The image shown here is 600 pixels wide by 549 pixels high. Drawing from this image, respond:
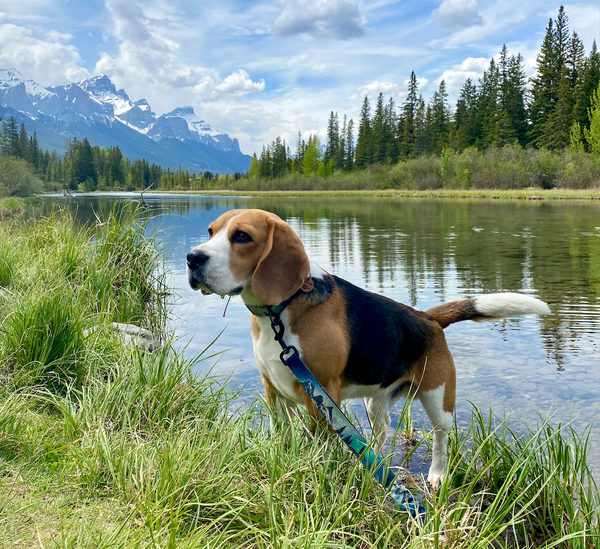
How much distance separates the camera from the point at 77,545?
2.13 meters

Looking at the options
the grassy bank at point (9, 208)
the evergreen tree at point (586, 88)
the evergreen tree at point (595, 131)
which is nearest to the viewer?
the grassy bank at point (9, 208)

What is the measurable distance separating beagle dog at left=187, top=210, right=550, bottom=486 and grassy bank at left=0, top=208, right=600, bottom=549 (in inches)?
13.2

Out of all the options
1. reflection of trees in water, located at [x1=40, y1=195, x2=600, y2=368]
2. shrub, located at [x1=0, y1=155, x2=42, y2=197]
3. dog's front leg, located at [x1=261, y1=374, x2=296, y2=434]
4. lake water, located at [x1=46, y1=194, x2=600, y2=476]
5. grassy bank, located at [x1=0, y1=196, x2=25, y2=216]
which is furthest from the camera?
→ shrub, located at [x1=0, y1=155, x2=42, y2=197]

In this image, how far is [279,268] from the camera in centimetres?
315

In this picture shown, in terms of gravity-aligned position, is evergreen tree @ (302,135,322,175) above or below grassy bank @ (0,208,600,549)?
above

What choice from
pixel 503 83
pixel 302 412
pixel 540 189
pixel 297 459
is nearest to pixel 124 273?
pixel 302 412

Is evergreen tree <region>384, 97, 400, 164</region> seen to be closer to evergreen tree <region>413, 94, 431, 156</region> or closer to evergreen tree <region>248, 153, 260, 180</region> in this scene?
evergreen tree <region>413, 94, 431, 156</region>

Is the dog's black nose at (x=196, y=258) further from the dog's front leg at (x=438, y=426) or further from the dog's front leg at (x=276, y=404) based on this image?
the dog's front leg at (x=438, y=426)

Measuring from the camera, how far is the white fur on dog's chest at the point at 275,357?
10.6ft

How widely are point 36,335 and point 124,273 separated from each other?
10.5 ft

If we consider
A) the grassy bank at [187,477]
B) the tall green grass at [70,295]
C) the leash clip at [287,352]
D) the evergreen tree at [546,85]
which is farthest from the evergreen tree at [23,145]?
the leash clip at [287,352]

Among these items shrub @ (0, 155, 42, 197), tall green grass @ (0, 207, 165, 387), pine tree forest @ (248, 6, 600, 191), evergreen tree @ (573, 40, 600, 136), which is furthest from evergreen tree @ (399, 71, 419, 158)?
tall green grass @ (0, 207, 165, 387)

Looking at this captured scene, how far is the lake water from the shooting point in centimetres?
598

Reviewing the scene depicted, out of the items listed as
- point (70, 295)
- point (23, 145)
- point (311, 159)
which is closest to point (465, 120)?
point (311, 159)
